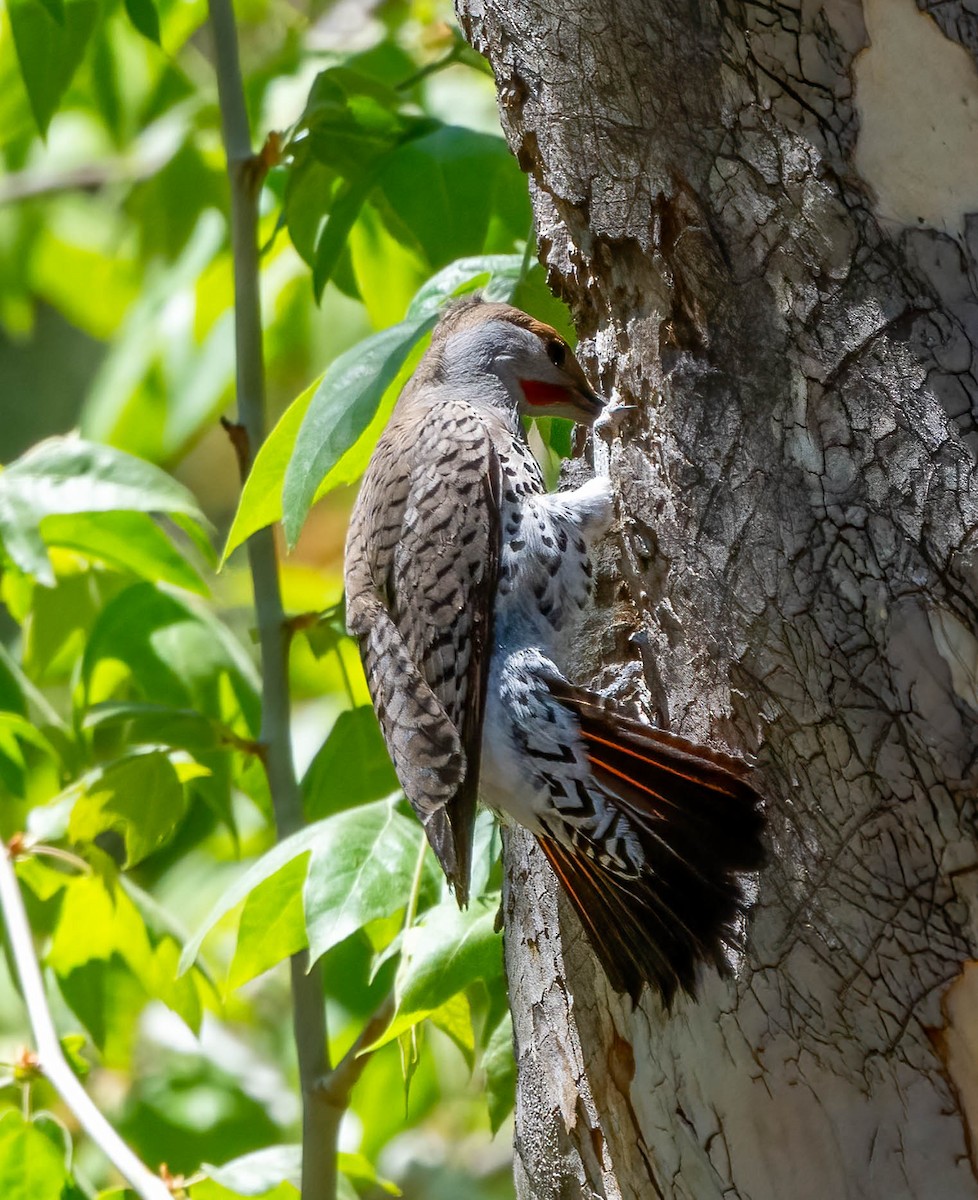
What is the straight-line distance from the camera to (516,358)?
2.06 m

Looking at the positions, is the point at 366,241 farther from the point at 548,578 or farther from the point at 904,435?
the point at 904,435

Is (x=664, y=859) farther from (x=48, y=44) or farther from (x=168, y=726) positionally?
(x=48, y=44)

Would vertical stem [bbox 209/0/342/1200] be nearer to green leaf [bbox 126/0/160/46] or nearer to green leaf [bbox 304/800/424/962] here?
green leaf [bbox 126/0/160/46]

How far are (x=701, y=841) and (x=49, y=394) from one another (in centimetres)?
558

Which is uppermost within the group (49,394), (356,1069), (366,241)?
(49,394)

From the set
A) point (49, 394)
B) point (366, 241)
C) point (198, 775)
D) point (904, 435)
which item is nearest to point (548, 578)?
point (904, 435)

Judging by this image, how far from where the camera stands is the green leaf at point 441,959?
5.61 ft

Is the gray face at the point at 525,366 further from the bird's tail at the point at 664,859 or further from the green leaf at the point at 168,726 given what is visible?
the green leaf at the point at 168,726

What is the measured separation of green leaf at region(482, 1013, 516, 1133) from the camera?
6.52 ft

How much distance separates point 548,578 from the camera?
190 cm

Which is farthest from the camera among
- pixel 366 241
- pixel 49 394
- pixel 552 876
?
pixel 49 394

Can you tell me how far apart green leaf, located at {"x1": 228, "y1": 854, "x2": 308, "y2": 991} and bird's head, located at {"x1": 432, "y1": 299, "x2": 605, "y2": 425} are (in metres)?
0.75

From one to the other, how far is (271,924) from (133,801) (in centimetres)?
35

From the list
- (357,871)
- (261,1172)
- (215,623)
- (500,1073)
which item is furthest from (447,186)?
(261,1172)
